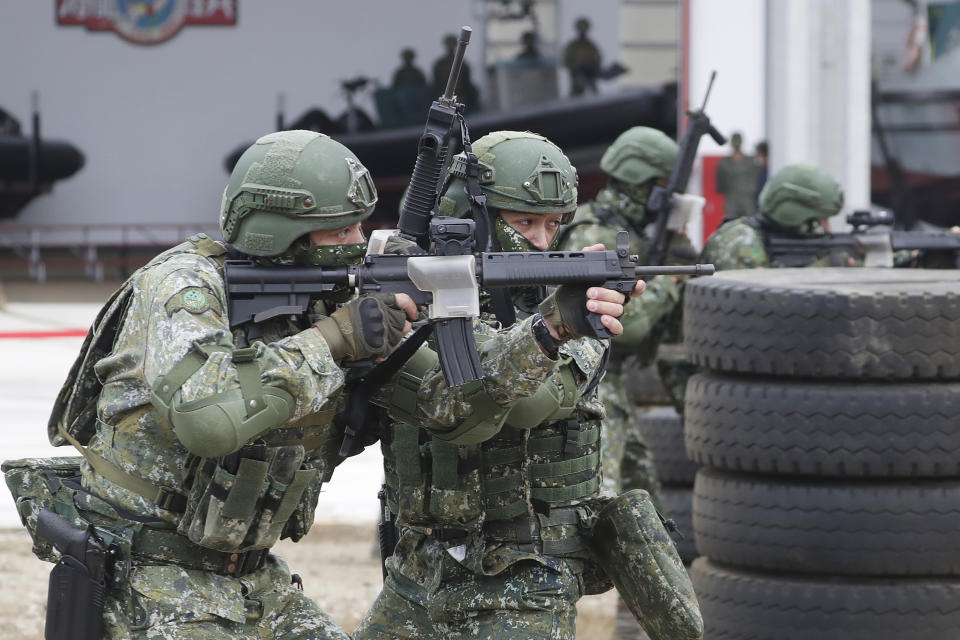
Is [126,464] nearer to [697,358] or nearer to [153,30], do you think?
[697,358]

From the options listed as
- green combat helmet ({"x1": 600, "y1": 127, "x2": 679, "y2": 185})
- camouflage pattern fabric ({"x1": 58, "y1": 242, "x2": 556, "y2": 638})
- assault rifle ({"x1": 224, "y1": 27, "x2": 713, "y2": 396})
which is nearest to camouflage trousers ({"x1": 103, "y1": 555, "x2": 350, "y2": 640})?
camouflage pattern fabric ({"x1": 58, "y1": 242, "x2": 556, "y2": 638})

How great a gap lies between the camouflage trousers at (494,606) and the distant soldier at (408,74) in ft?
58.2

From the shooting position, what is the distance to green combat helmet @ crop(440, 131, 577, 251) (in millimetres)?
3492

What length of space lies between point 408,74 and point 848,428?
16908mm

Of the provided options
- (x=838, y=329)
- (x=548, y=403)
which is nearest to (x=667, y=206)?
(x=838, y=329)

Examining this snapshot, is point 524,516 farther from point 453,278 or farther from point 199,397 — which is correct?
point 199,397

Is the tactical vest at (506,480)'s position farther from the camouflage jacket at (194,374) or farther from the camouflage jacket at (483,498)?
the camouflage jacket at (194,374)

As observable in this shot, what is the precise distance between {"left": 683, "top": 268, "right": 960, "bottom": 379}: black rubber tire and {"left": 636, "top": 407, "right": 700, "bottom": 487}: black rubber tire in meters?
1.75

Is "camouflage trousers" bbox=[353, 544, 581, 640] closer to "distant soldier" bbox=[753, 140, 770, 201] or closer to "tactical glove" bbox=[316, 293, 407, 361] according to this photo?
"tactical glove" bbox=[316, 293, 407, 361]

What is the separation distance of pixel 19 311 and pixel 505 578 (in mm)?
12801

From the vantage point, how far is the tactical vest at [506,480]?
335cm

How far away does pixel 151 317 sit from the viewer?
2.85 m

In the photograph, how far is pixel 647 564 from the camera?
3430 millimetres

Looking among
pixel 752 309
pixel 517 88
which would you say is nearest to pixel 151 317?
pixel 752 309
